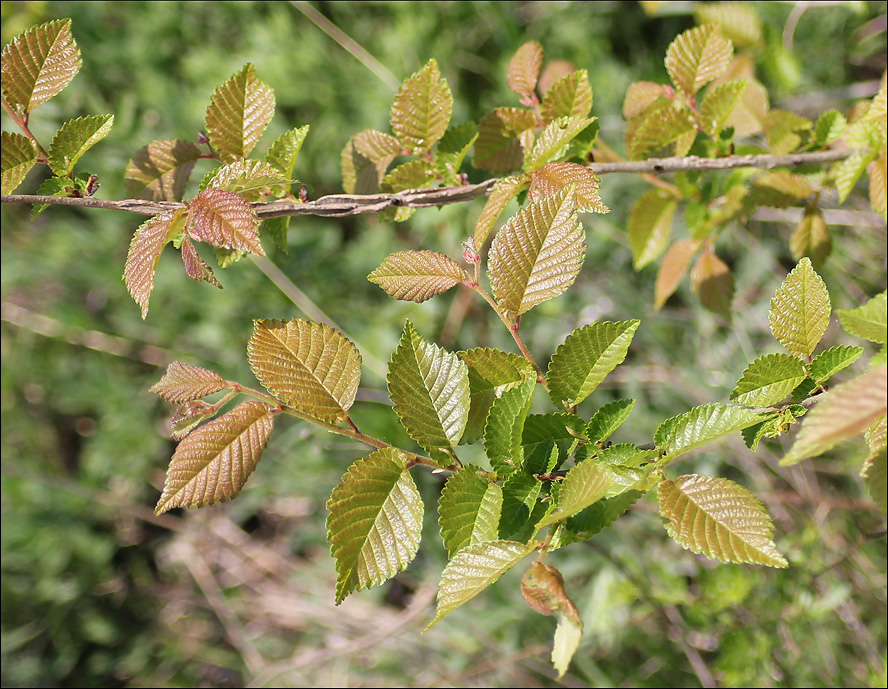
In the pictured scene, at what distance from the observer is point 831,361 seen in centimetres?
66

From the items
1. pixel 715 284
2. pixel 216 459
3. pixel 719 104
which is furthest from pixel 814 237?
pixel 216 459

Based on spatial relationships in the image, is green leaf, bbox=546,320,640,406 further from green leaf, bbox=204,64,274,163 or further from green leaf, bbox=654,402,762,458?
green leaf, bbox=204,64,274,163

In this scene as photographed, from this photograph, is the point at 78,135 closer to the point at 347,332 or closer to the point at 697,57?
the point at 697,57

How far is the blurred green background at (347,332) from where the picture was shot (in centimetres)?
185

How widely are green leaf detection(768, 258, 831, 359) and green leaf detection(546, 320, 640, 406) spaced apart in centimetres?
14

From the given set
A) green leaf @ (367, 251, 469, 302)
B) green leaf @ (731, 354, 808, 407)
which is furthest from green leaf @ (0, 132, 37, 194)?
green leaf @ (731, 354, 808, 407)

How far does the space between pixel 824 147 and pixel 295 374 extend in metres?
0.83

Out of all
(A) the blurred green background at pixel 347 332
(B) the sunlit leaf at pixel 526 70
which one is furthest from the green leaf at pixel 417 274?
(A) the blurred green background at pixel 347 332

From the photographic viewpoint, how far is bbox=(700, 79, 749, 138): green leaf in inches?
35.5

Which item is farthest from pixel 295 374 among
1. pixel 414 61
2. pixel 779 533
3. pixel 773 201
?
pixel 414 61

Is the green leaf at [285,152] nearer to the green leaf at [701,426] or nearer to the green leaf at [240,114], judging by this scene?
the green leaf at [240,114]

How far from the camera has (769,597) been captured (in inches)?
65.1

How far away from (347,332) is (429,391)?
144 centimetres

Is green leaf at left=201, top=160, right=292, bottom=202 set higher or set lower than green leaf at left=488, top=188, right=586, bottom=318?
higher
